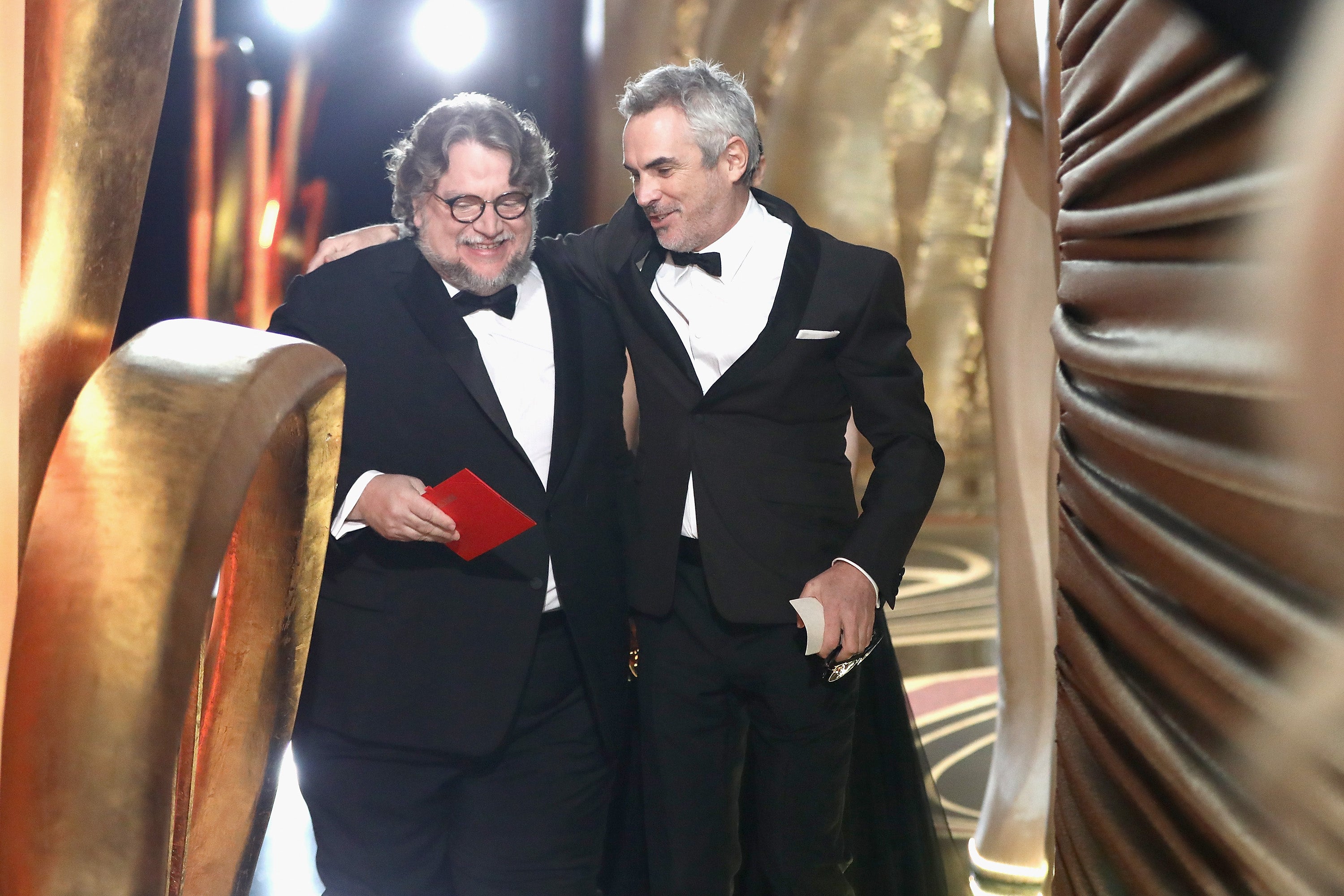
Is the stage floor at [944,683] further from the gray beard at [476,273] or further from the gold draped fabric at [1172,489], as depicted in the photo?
the gold draped fabric at [1172,489]

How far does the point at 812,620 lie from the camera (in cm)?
180

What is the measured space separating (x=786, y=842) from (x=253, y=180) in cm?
476

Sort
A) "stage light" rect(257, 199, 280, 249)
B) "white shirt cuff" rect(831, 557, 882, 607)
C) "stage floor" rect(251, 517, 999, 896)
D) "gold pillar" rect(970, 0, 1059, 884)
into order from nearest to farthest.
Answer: "white shirt cuff" rect(831, 557, 882, 607) → "gold pillar" rect(970, 0, 1059, 884) → "stage floor" rect(251, 517, 999, 896) → "stage light" rect(257, 199, 280, 249)

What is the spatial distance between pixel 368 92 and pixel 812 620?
15.4 ft

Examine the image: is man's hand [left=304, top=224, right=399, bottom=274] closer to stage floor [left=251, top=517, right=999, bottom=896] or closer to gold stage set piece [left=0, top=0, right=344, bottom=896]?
stage floor [left=251, top=517, right=999, bottom=896]

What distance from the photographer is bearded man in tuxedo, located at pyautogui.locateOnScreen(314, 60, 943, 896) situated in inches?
75.2

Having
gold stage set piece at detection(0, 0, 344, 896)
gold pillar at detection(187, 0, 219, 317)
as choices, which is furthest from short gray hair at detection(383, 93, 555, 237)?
gold pillar at detection(187, 0, 219, 317)

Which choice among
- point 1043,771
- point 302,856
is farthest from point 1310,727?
point 302,856

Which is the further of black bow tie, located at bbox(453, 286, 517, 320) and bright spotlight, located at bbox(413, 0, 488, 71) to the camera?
bright spotlight, located at bbox(413, 0, 488, 71)

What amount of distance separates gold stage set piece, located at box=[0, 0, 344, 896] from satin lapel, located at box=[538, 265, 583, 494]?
1.46m

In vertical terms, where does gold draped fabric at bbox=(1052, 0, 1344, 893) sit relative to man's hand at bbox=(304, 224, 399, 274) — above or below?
below

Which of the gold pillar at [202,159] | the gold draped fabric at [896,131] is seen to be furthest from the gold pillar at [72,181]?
the gold draped fabric at [896,131]

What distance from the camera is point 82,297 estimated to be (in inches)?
13.3

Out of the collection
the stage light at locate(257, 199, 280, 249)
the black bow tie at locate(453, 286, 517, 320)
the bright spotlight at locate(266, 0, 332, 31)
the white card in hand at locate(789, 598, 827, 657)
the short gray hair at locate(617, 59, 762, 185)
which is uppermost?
the bright spotlight at locate(266, 0, 332, 31)
